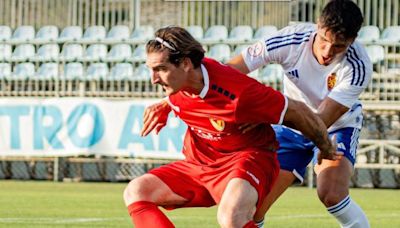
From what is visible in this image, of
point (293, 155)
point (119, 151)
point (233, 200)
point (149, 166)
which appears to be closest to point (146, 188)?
point (233, 200)

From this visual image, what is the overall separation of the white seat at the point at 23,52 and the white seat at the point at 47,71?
1.64 feet

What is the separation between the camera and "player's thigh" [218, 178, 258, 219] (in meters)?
6.27

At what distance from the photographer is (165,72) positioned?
6.34 meters

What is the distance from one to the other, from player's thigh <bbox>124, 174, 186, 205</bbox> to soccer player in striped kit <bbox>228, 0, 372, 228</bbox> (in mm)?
1324

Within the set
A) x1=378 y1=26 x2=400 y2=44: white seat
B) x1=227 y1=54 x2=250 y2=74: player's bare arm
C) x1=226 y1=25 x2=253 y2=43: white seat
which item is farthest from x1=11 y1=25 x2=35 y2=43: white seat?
x1=227 y1=54 x2=250 y2=74: player's bare arm

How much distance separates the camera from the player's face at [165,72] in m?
6.32

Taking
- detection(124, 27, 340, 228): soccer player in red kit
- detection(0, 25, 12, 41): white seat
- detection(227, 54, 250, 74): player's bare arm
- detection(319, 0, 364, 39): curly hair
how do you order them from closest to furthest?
detection(124, 27, 340, 228): soccer player in red kit, detection(319, 0, 364, 39): curly hair, detection(227, 54, 250, 74): player's bare arm, detection(0, 25, 12, 41): white seat

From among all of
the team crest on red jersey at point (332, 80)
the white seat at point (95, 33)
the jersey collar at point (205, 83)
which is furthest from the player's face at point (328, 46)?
the white seat at point (95, 33)

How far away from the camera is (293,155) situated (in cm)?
812

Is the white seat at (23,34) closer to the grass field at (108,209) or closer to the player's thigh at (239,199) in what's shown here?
the grass field at (108,209)

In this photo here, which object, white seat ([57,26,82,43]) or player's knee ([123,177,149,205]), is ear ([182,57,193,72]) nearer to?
player's knee ([123,177,149,205])

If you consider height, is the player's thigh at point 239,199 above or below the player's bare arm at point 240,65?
below

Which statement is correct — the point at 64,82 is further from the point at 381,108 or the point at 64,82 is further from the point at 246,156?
the point at 246,156

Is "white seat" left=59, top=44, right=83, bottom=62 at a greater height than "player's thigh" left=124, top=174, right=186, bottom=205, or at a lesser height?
lesser
